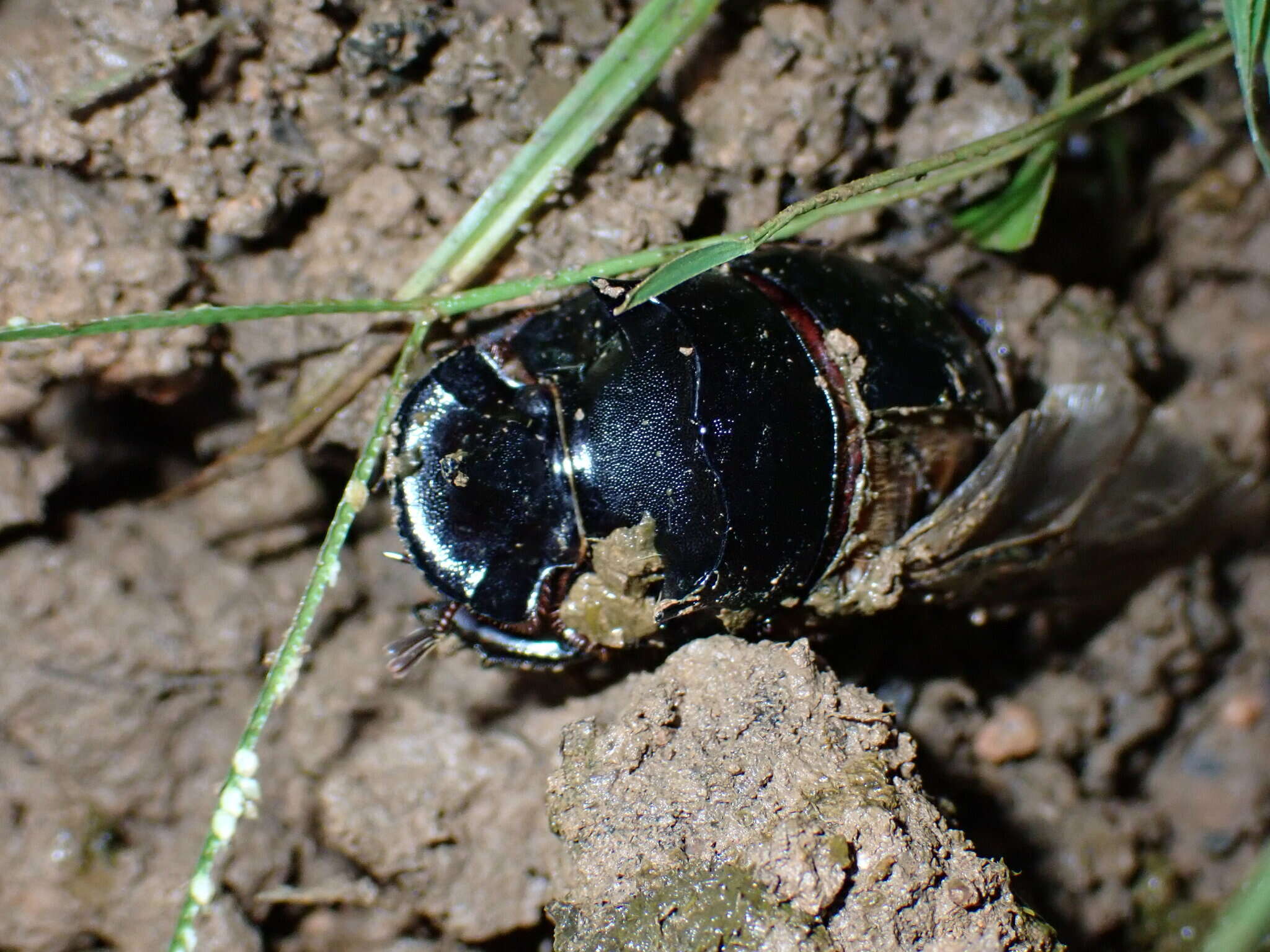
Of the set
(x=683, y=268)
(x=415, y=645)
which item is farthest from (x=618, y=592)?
(x=683, y=268)

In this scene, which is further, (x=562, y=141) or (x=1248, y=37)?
(x=562, y=141)

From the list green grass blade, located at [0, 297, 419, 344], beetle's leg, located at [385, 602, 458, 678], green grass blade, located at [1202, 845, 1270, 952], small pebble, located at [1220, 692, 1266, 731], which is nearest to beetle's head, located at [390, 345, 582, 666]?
beetle's leg, located at [385, 602, 458, 678]

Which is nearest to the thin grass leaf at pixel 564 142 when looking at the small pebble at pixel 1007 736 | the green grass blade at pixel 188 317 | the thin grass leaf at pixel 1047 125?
the green grass blade at pixel 188 317

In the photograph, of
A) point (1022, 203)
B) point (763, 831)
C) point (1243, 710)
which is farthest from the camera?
point (1243, 710)

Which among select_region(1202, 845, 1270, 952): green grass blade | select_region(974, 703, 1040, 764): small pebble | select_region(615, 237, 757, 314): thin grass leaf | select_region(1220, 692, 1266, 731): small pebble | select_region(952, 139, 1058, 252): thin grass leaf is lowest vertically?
select_region(1220, 692, 1266, 731): small pebble

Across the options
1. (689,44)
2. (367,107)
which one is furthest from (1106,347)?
(367,107)

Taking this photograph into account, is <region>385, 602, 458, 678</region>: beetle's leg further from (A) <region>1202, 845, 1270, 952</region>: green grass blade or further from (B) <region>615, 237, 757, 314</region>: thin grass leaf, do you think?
(A) <region>1202, 845, 1270, 952</region>: green grass blade

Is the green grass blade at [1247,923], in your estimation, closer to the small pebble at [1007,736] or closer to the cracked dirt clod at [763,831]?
the cracked dirt clod at [763,831]

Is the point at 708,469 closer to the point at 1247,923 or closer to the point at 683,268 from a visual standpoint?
the point at 683,268
